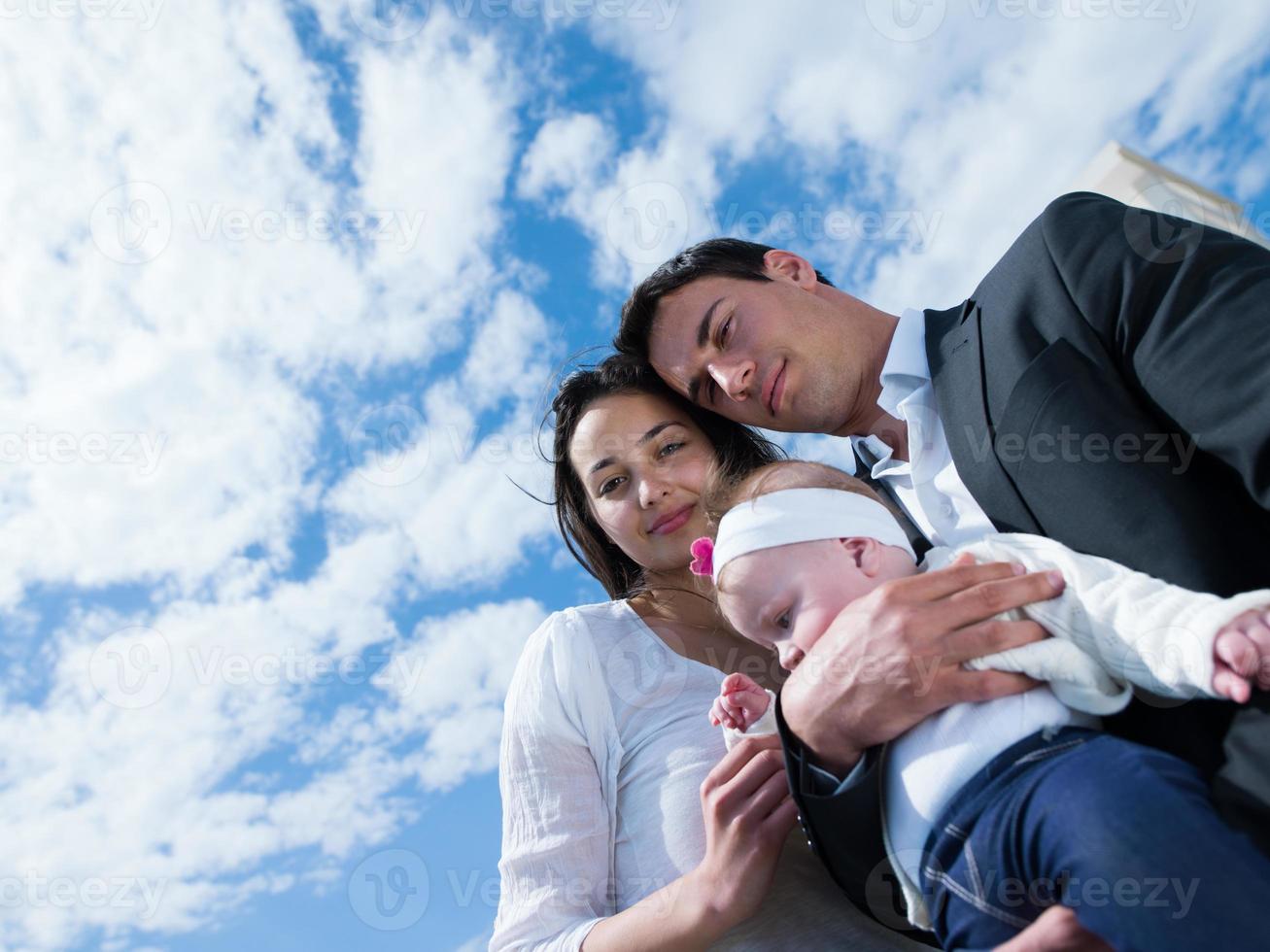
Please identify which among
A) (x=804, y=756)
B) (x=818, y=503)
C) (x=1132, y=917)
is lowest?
(x=1132, y=917)

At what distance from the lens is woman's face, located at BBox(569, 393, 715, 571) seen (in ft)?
11.4

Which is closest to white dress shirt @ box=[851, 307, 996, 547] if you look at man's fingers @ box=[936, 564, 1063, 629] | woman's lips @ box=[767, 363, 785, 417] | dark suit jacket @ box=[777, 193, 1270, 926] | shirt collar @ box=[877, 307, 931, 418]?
shirt collar @ box=[877, 307, 931, 418]

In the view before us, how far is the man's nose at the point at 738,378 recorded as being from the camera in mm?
3477

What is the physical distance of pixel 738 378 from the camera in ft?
11.4

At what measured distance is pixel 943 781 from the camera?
6.04 feet

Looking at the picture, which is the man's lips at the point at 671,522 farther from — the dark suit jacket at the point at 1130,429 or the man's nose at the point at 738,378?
the dark suit jacket at the point at 1130,429

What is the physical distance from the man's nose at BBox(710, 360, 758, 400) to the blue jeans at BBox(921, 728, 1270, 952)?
1916 millimetres

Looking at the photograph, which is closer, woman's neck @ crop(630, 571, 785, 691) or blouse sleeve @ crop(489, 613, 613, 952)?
blouse sleeve @ crop(489, 613, 613, 952)

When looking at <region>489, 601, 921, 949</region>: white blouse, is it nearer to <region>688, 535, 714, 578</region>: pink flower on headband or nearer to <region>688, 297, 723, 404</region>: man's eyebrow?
<region>688, 535, 714, 578</region>: pink flower on headband

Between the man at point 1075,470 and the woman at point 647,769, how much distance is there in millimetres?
345

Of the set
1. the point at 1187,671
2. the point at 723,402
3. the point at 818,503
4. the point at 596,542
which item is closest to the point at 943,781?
the point at 1187,671

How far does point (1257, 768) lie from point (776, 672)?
1.60 m

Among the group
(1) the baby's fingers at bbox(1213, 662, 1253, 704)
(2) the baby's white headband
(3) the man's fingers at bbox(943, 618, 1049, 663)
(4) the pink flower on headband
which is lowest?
(1) the baby's fingers at bbox(1213, 662, 1253, 704)

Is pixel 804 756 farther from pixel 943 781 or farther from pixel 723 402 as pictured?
pixel 723 402
